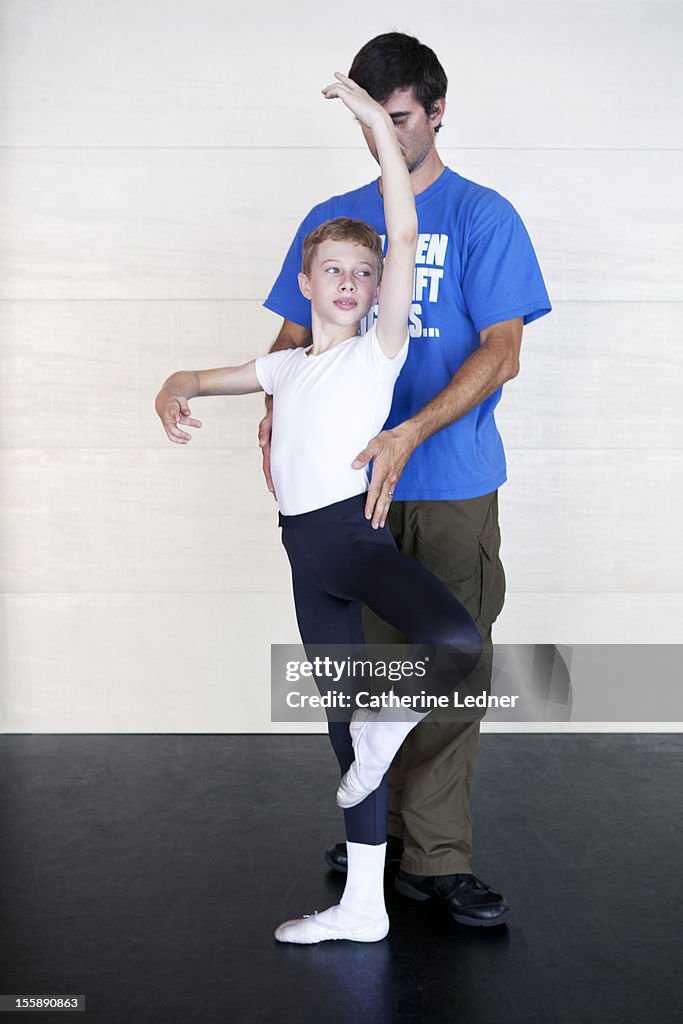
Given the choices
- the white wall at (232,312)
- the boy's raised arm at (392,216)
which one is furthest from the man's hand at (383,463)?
the white wall at (232,312)

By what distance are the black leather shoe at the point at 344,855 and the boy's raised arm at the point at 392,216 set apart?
1.14 m

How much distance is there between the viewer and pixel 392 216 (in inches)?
68.7

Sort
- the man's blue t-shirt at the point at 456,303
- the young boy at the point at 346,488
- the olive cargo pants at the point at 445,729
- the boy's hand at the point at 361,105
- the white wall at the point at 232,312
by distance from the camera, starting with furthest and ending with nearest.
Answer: the white wall at the point at 232,312 → the olive cargo pants at the point at 445,729 → the man's blue t-shirt at the point at 456,303 → the young boy at the point at 346,488 → the boy's hand at the point at 361,105

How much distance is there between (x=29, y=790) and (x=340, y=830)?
34.9 inches

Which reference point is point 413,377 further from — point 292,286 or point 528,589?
point 528,589

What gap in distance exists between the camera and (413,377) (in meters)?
2.15

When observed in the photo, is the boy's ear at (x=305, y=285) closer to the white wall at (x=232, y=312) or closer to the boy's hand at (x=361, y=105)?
the boy's hand at (x=361, y=105)

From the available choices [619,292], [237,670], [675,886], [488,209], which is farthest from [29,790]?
[619,292]

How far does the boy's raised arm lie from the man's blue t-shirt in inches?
10.5

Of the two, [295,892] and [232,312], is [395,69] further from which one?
[295,892]

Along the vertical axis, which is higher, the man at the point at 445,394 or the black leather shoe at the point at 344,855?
the man at the point at 445,394

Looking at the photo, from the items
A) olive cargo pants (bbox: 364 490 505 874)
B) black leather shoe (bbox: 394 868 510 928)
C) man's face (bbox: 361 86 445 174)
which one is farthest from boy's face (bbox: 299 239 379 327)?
black leather shoe (bbox: 394 868 510 928)

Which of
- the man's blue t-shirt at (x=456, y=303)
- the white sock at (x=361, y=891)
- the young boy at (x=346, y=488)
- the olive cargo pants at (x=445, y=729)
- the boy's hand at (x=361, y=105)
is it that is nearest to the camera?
the boy's hand at (x=361, y=105)

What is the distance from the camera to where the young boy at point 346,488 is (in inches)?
71.5
